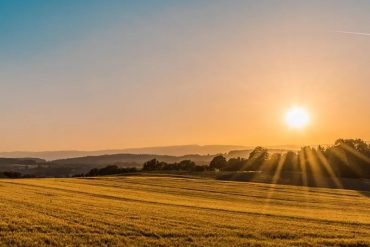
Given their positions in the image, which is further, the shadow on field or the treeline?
the treeline

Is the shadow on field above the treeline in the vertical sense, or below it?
below

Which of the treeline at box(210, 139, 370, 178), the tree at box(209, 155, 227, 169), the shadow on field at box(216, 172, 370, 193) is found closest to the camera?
the shadow on field at box(216, 172, 370, 193)

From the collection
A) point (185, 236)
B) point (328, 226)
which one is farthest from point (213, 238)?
point (328, 226)

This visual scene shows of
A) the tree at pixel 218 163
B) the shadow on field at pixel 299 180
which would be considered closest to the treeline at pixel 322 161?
the tree at pixel 218 163

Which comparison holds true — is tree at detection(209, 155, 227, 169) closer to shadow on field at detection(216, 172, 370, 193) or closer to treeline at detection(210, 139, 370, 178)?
treeline at detection(210, 139, 370, 178)

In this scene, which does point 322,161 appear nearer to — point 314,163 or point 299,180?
point 314,163

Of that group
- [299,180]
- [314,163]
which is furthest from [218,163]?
[299,180]

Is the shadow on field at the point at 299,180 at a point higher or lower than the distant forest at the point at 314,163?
lower

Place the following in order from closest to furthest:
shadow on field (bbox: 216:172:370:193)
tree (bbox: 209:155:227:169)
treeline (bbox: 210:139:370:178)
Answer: shadow on field (bbox: 216:172:370:193), treeline (bbox: 210:139:370:178), tree (bbox: 209:155:227:169)

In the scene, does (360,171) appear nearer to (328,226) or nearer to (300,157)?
(300,157)

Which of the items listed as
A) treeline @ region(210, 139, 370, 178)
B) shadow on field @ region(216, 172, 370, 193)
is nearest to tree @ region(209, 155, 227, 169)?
treeline @ region(210, 139, 370, 178)

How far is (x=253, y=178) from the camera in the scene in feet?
371

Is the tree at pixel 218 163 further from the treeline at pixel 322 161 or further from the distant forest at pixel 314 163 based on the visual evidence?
the treeline at pixel 322 161

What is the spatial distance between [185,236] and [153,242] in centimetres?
242
